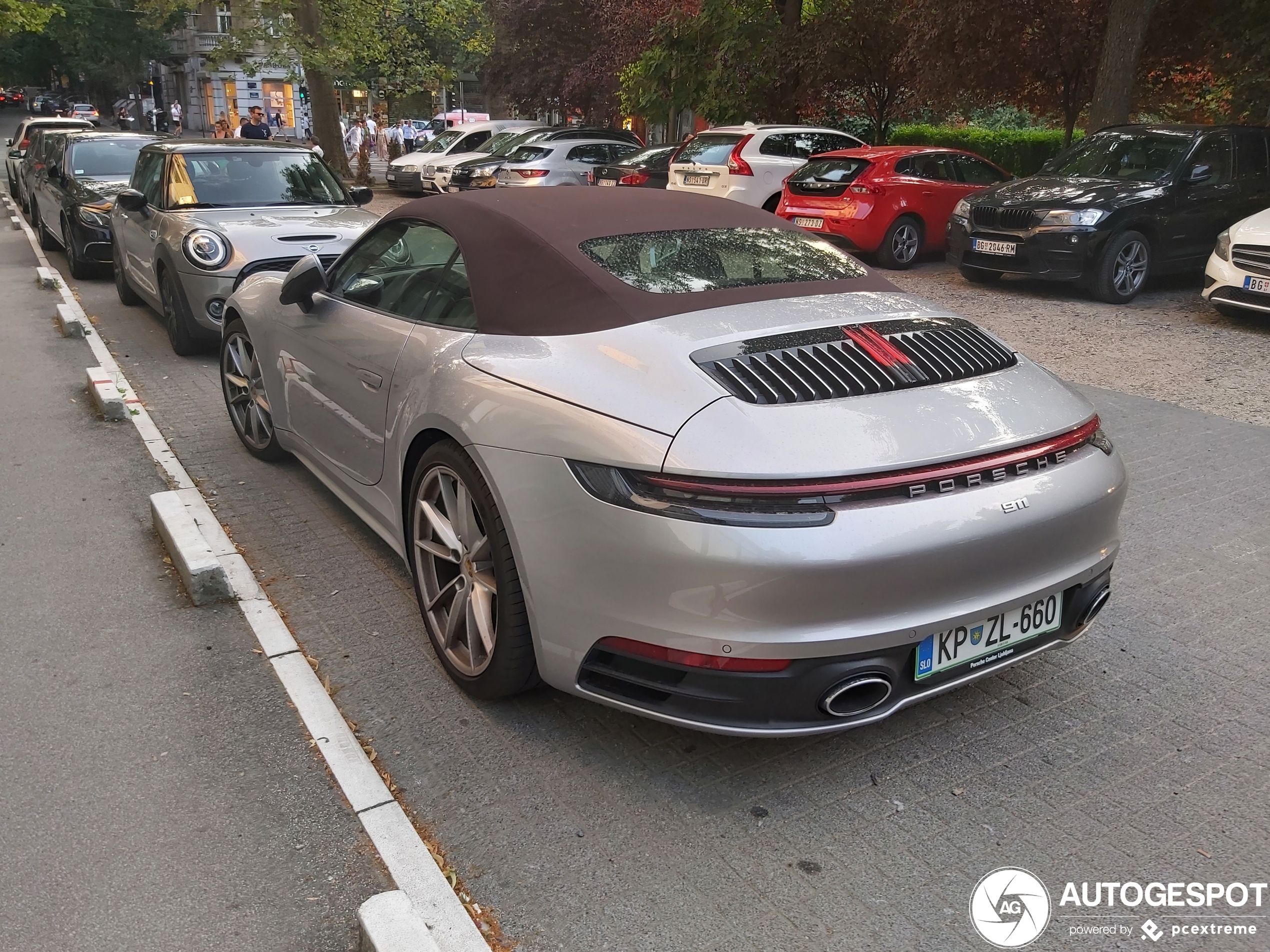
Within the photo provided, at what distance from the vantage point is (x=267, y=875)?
266 cm

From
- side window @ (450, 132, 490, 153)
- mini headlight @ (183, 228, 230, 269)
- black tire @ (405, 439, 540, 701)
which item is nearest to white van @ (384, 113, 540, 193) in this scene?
side window @ (450, 132, 490, 153)

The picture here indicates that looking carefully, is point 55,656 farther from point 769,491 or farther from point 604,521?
point 769,491

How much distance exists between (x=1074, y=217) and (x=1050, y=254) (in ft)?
1.40

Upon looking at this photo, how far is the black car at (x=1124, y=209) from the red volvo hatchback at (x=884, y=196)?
59.8 inches

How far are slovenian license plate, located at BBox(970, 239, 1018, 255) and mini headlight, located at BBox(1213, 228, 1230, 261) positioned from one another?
1.98m

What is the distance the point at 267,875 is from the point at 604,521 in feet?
4.06

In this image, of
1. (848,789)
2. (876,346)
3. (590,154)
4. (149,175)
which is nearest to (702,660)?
(848,789)

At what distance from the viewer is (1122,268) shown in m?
11.1

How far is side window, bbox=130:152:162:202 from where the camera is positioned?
9.53 metres

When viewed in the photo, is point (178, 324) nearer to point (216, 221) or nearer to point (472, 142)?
point (216, 221)

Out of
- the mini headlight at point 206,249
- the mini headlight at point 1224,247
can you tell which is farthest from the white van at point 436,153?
the mini headlight at point 1224,247

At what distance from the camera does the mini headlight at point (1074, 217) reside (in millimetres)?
10750

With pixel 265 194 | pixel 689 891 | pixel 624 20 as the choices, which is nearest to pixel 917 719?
pixel 689 891

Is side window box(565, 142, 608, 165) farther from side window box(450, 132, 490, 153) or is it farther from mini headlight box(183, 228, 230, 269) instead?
mini headlight box(183, 228, 230, 269)
